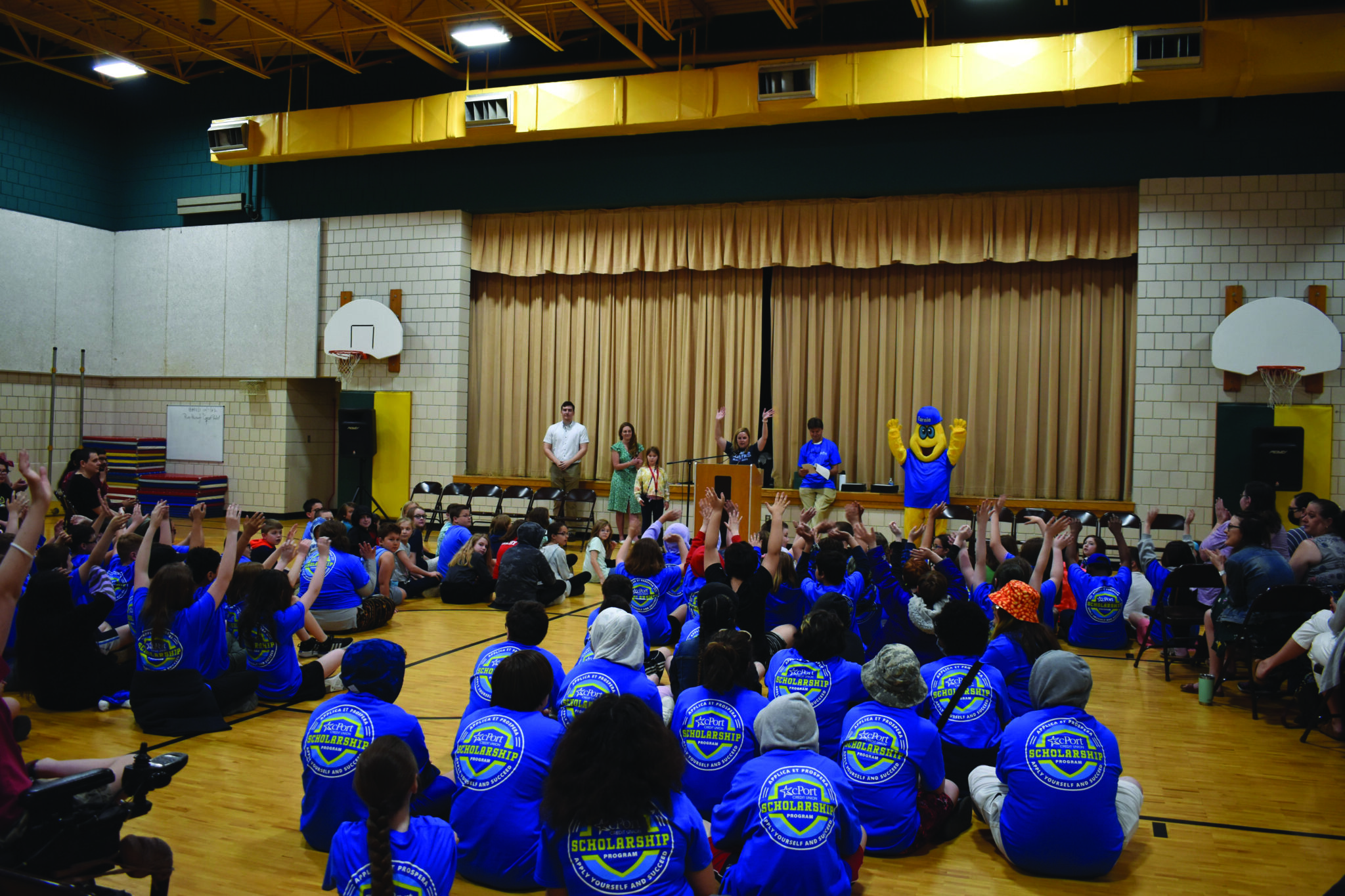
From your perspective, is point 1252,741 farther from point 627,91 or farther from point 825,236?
point 627,91

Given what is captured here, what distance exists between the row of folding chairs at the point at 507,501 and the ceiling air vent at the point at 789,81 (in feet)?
18.7

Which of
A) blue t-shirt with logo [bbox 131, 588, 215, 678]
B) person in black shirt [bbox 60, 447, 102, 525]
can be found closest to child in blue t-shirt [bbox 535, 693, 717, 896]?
blue t-shirt with logo [bbox 131, 588, 215, 678]

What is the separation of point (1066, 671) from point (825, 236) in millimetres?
9760

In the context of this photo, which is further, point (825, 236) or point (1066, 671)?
point (825, 236)

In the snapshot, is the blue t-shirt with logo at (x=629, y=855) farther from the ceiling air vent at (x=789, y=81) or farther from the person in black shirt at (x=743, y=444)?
the ceiling air vent at (x=789, y=81)

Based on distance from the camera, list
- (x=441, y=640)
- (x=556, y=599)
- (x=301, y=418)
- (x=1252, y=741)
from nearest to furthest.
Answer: (x=1252, y=741), (x=441, y=640), (x=556, y=599), (x=301, y=418)

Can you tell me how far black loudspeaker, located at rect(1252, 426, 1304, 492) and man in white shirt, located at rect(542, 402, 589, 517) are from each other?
8.06 metres

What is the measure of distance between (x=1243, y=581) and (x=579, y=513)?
29.4ft

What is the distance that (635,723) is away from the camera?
240 centimetres

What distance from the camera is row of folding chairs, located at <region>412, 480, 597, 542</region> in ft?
43.3

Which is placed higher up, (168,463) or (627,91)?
(627,91)

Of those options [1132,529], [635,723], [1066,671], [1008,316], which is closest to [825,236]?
[1008,316]

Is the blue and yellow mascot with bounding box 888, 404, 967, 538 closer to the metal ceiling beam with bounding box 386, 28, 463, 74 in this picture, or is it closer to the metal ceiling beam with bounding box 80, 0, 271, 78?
the metal ceiling beam with bounding box 386, 28, 463, 74

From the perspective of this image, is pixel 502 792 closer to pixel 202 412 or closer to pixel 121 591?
pixel 121 591
